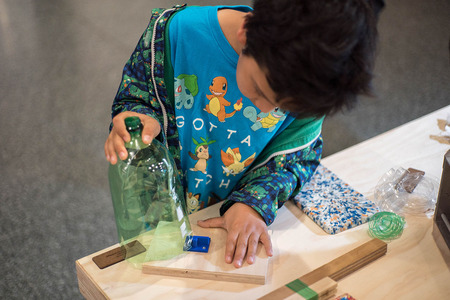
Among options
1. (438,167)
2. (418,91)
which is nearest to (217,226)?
(438,167)

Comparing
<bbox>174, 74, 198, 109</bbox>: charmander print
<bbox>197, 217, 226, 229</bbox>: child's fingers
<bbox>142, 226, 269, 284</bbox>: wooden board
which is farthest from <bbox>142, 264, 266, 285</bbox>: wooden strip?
<bbox>174, 74, 198, 109</bbox>: charmander print

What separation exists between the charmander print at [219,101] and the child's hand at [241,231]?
0.19 meters

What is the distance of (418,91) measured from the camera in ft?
10.2

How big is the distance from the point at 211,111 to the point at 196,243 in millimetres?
274

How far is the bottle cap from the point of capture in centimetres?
80

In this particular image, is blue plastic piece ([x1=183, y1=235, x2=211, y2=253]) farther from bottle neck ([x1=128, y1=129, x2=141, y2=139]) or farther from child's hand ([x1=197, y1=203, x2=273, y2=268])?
bottle neck ([x1=128, y1=129, x2=141, y2=139])

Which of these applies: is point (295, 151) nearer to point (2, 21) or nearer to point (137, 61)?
point (137, 61)

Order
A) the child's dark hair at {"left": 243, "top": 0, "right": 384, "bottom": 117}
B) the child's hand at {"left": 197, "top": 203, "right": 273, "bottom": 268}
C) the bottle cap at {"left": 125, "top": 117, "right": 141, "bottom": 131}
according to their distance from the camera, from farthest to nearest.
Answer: the child's hand at {"left": 197, "top": 203, "right": 273, "bottom": 268} < the bottle cap at {"left": 125, "top": 117, "right": 141, "bottom": 131} < the child's dark hair at {"left": 243, "top": 0, "right": 384, "bottom": 117}

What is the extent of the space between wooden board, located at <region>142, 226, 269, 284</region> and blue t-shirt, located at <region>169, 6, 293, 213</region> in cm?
25

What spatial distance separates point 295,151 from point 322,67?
42 cm

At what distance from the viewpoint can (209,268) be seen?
887 millimetres

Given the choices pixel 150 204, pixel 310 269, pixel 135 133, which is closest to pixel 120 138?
pixel 135 133

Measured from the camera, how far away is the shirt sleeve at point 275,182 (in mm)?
997

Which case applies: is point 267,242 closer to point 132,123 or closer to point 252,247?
point 252,247
